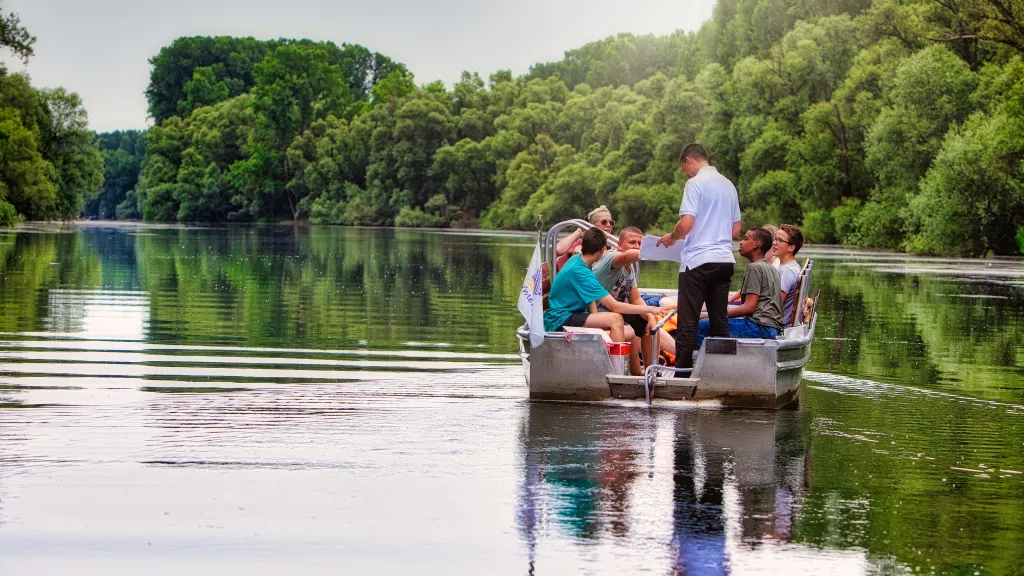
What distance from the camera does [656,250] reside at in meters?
12.5

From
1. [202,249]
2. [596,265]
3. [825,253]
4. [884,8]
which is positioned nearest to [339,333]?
[596,265]

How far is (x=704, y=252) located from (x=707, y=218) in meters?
0.30

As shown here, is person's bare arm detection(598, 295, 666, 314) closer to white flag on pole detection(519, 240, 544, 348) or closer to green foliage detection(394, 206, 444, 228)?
white flag on pole detection(519, 240, 544, 348)

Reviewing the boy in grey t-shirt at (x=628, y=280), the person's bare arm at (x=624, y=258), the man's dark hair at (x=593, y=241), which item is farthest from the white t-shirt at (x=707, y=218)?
the man's dark hair at (x=593, y=241)

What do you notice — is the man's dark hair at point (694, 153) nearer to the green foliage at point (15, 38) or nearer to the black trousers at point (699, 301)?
the black trousers at point (699, 301)

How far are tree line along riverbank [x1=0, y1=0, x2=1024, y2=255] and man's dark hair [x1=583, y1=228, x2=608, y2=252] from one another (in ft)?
136

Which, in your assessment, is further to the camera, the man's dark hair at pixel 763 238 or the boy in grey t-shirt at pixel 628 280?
the man's dark hair at pixel 763 238

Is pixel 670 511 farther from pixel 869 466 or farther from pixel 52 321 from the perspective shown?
pixel 52 321

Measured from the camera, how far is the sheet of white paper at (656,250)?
12250mm

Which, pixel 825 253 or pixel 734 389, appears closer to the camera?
pixel 734 389

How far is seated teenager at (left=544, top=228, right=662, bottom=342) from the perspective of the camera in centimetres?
1204

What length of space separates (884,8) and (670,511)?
2420 inches

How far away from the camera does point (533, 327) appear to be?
11562 mm

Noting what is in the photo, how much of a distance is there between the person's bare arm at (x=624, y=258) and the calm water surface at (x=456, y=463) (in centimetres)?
143
